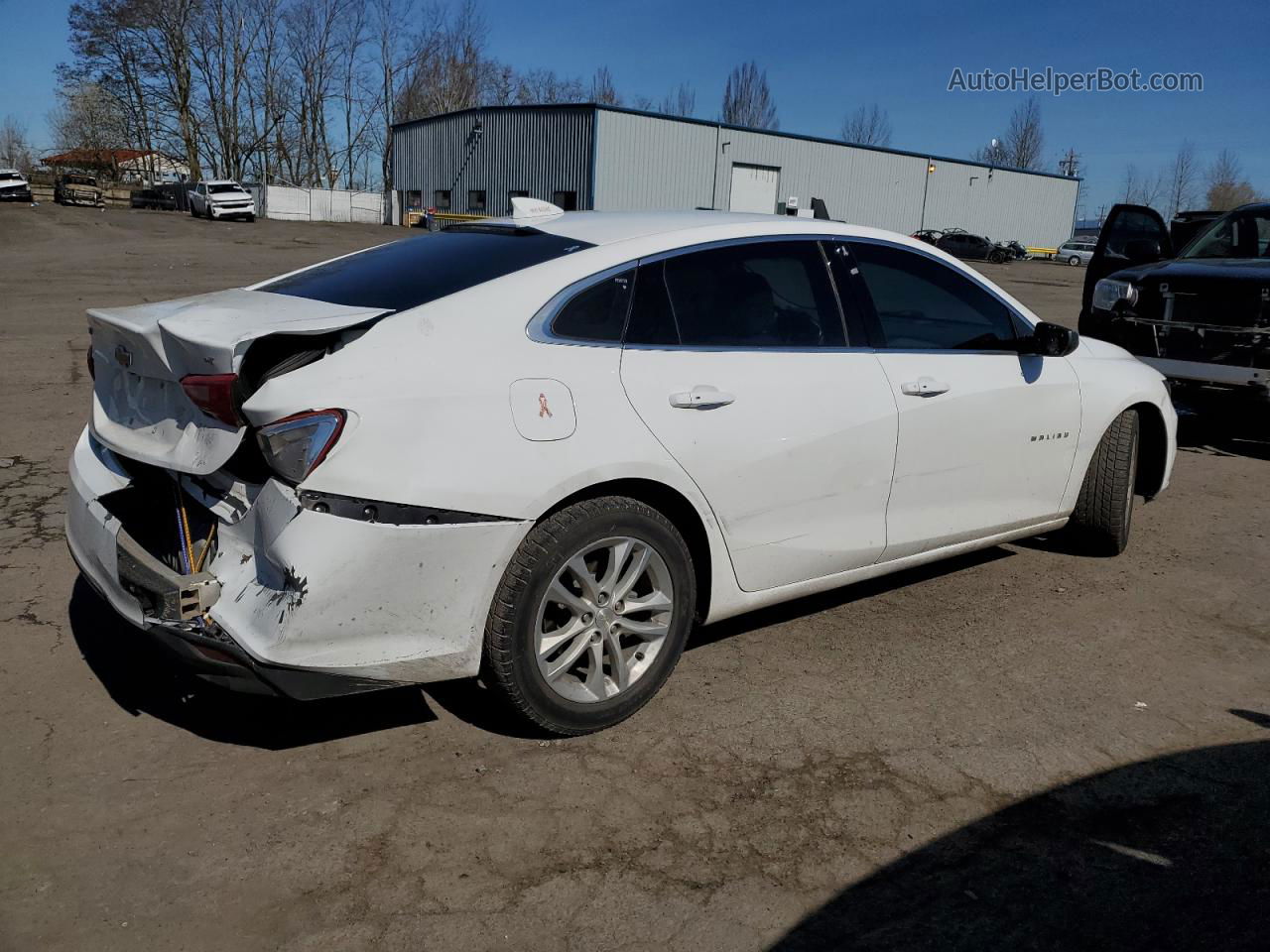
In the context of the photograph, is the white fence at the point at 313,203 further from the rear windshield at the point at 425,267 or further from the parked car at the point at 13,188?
the rear windshield at the point at 425,267

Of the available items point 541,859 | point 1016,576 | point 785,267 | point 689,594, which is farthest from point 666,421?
point 1016,576

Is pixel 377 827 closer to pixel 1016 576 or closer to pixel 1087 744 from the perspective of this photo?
pixel 1087 744

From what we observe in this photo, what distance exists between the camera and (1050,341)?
14.2 feet

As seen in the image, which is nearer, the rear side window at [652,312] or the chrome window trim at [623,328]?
the chrome window trim at [623,328]

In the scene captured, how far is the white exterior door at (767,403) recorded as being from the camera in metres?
3.33

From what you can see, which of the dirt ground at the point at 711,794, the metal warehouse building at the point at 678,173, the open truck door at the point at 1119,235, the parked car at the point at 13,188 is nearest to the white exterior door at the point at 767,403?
the dirt ground at the point at 711,794

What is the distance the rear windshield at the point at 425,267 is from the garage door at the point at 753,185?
41.6 metres

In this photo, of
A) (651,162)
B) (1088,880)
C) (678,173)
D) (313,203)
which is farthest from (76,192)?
(1088,880)

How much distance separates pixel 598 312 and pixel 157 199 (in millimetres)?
61478

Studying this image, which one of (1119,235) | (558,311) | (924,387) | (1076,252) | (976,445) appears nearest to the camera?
(558,311)

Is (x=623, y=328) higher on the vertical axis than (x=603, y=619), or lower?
higher

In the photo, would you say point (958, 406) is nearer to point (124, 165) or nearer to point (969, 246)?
point (969, 246)

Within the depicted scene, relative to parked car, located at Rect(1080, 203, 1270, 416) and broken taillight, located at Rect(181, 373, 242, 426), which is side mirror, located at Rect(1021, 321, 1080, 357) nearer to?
broken taillight, located at Rect(181, 373, 242, 426)

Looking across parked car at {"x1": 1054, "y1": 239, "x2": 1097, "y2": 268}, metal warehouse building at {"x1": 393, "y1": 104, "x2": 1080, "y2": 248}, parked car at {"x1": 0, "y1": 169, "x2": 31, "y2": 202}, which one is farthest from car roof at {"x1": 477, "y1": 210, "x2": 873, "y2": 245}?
parked car at {"x1": 0, "y1": 169, "x2": 31, "y2": 202}
